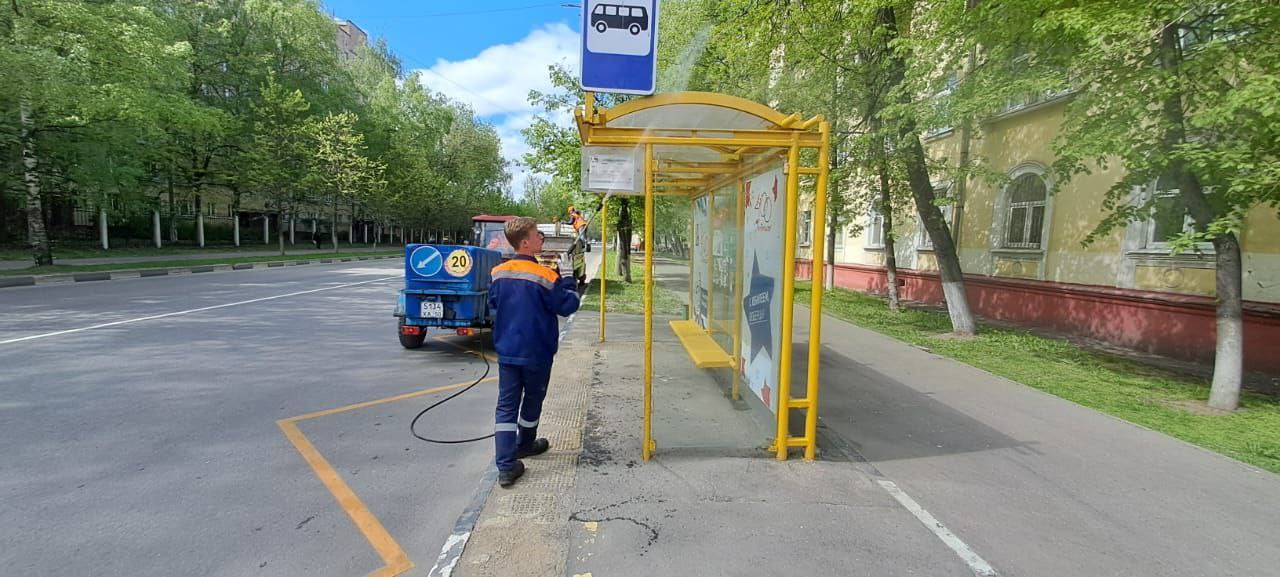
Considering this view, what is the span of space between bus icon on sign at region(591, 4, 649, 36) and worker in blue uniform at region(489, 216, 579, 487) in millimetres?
2503

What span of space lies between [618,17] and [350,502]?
4.56 metres

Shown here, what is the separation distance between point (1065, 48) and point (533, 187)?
78.2 m

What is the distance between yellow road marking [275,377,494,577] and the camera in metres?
2.80

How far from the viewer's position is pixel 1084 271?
10688 millimetres

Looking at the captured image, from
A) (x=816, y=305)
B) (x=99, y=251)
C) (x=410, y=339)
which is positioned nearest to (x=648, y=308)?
(x=816, y=305)

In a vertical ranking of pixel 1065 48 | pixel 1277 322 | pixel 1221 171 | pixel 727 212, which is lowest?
pixel 1277 322

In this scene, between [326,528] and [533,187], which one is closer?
[326,528]

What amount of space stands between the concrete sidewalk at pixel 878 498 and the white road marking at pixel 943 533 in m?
0.01

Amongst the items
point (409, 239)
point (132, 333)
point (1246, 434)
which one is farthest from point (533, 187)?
point (1246, 434)

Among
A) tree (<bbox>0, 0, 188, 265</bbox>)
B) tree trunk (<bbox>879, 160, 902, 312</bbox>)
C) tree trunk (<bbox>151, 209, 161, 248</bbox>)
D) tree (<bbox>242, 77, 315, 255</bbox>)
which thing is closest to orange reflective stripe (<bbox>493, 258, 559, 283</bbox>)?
tree trunk (<bbox>879, 160, 902, 312</bbox>)

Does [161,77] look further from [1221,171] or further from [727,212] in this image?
[1221,171]

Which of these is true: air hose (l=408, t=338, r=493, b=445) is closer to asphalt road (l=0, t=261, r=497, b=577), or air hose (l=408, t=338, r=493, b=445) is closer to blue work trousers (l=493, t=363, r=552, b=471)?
asphalt road (l=0, t=261, r=497, b=577)

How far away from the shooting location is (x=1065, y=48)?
6.42 m

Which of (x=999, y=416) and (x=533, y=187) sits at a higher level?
(x=533, y=187)
